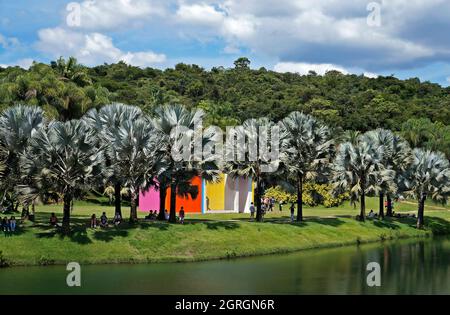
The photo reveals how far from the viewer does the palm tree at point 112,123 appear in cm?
4519

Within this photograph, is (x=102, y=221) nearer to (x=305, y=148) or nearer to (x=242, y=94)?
(x=305, y=148)

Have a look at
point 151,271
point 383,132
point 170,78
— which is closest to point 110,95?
point 383,132

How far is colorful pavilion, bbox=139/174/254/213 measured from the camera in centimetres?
6306

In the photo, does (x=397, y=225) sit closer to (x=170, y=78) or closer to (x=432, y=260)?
(x=432, y=260)

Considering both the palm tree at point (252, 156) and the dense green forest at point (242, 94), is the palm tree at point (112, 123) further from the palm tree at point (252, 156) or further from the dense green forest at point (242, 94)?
the dense green forest at point (242, 94)

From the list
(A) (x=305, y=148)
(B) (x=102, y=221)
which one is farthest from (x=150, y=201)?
(B) (x=102, y=221)

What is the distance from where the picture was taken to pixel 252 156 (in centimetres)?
5444

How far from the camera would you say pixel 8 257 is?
126 ft

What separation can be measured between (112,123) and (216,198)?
2047 centimetres

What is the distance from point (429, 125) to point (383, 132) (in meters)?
38.3

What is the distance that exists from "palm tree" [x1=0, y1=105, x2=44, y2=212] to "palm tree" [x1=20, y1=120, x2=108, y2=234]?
1281 mm

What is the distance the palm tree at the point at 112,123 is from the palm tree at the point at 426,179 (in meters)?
32.5

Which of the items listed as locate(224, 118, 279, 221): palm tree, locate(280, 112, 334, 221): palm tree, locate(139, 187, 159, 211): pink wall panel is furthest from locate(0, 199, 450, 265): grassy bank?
locate(139, 187, 159, 211): pink wall panel

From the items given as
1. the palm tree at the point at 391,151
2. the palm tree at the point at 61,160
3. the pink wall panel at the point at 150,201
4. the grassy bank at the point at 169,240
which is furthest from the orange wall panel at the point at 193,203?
the palm tree at the point at 61,160
